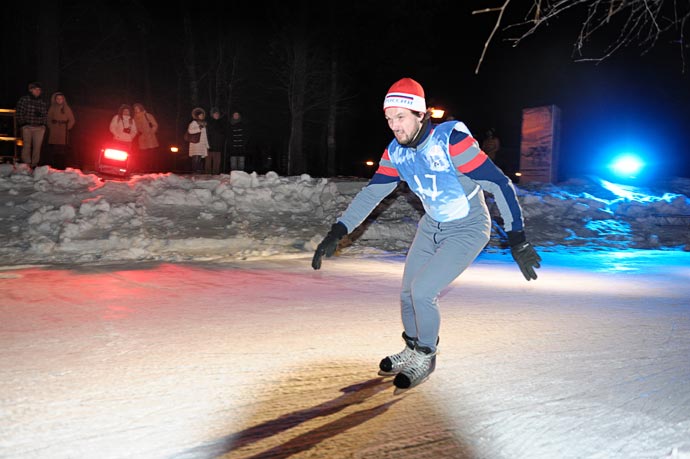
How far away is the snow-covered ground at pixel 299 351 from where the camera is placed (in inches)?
120

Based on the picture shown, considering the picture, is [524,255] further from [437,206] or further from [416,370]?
[416,370]

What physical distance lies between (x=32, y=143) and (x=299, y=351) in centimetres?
1227

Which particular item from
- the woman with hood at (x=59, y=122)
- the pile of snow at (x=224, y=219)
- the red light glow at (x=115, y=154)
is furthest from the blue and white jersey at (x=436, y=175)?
the woman with hood at (x=59, y=122)

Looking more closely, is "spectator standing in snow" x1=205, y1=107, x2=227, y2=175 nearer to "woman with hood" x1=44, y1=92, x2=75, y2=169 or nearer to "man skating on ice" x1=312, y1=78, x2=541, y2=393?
"woman with hood" x1=44, y1=92, x2=75, y2=169

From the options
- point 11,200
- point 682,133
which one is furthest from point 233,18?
point 11,200

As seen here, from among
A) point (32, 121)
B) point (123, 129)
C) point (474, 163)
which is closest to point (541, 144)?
point (123, 129)

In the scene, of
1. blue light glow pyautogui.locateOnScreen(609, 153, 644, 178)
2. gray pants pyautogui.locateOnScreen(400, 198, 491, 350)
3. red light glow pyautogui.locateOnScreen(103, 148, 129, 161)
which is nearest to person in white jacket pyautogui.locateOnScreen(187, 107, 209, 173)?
red light glow pyautogui.locateOnScreen(103, 148, 129, 161)

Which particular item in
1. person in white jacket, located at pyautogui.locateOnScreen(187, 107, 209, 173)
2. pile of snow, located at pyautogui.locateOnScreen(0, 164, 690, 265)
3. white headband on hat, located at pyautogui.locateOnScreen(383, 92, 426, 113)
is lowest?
pile of snow, located at pyautogui.locateOnScreen(0, 164, 690, 265)

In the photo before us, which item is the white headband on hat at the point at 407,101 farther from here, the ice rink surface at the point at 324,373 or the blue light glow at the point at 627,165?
the blue light glow at the point at 627,165

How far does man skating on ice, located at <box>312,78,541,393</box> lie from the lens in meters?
3.77

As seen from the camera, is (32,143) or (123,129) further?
(123,129)

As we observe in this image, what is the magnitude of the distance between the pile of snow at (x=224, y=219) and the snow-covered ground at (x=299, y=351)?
7cm

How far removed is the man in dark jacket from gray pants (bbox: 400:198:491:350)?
41.3 ft

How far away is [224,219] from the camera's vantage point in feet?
38.9
